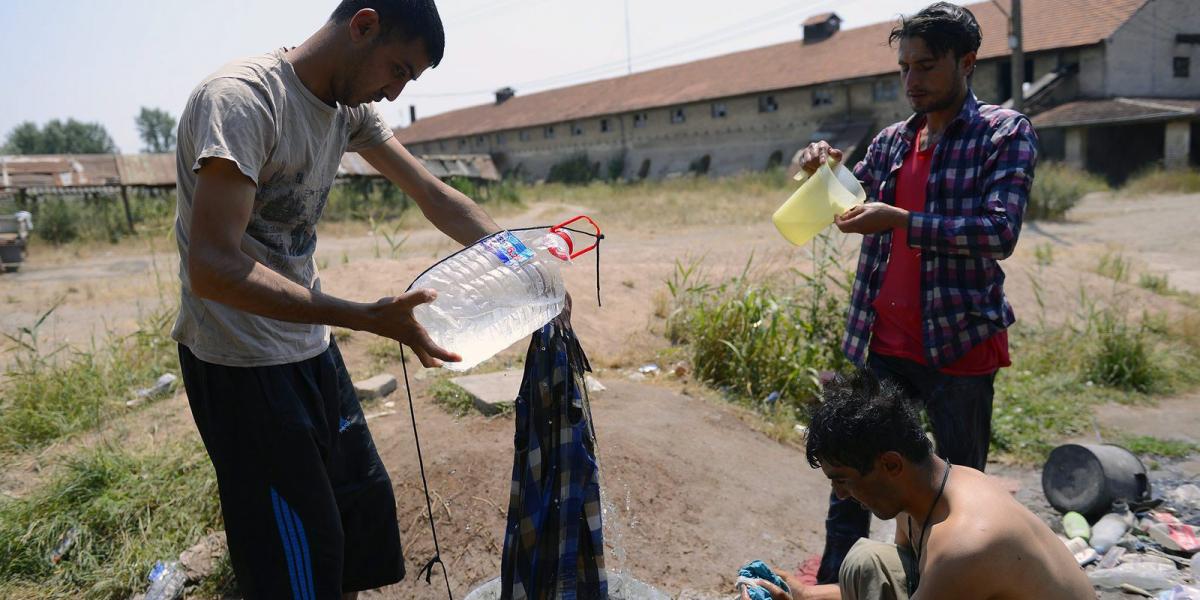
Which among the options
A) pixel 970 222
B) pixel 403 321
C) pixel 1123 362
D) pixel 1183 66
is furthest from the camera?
pixel 1183 66

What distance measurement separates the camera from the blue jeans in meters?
2.46

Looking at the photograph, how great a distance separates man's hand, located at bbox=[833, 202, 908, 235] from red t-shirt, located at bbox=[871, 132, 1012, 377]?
0.19 ft

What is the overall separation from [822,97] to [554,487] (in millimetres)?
26887

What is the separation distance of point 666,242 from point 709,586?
10155mm

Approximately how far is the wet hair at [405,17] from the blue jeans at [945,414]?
1.72 m

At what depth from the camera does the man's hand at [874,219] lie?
237cm

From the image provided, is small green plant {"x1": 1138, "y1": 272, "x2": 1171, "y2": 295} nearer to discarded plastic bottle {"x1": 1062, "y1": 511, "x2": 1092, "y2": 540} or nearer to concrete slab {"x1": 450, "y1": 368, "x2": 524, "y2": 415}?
discarded plastic bottle {"x1": 1062, "y1": 511, "x2": 1092, "y2": 540}

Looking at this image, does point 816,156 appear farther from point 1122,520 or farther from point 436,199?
point 1122,520

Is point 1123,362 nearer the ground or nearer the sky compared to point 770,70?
nearer the ground

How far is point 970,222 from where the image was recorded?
2311 mm

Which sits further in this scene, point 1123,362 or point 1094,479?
point 1123,362

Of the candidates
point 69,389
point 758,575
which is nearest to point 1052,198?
point 758,575

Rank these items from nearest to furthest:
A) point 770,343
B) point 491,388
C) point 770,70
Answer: point 491,388
point 770,343
point 770,70

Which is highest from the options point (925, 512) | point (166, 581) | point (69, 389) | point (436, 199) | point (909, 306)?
point (436, 199)
